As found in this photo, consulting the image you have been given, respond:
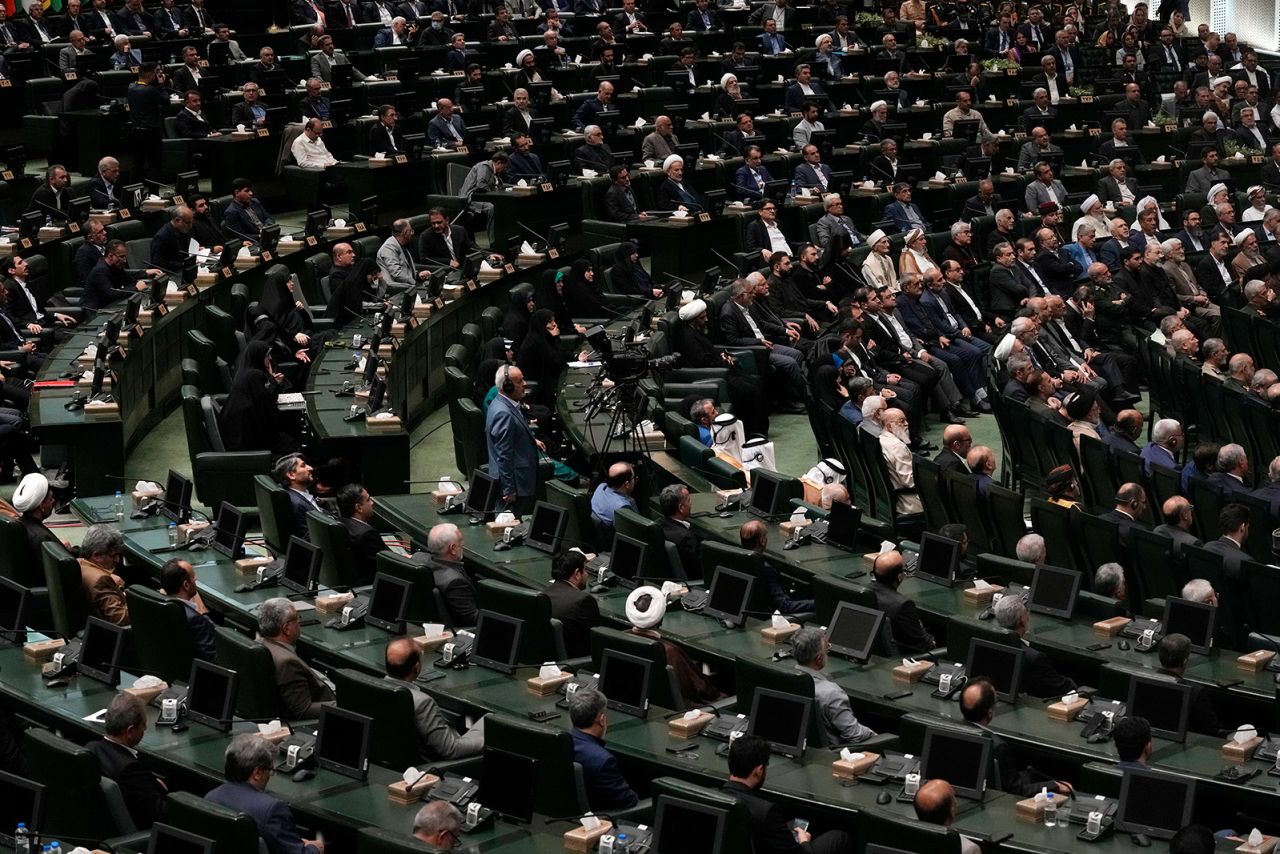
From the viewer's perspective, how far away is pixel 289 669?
31.2 feet

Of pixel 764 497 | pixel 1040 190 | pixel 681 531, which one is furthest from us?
pixel 1040 190

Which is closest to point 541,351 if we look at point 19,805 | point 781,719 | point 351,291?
point 351,291

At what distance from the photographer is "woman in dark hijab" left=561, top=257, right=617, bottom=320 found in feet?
59.2

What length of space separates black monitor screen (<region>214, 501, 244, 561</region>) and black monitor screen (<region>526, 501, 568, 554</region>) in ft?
5.90

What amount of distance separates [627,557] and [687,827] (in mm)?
3731

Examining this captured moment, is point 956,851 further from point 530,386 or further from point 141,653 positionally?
point 530,386

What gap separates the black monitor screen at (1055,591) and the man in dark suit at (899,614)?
0.66 m

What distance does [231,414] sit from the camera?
46.0 ft

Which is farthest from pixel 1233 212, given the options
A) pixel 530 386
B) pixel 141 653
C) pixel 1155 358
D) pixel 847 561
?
pixel 141 653

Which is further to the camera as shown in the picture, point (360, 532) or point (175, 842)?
point (360, 532)

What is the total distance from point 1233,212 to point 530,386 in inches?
369

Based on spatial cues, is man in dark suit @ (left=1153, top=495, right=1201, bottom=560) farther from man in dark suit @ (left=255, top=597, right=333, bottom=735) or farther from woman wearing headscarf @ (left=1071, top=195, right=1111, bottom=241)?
woman wearing headscarf @ (left=1071, top=195, right=1111, bottom=241)

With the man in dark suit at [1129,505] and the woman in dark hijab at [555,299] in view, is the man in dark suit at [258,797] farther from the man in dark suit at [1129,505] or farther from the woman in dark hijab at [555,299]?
the woman in dark hijab at [555,299]

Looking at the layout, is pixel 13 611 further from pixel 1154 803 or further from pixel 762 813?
pixel 1154 803
